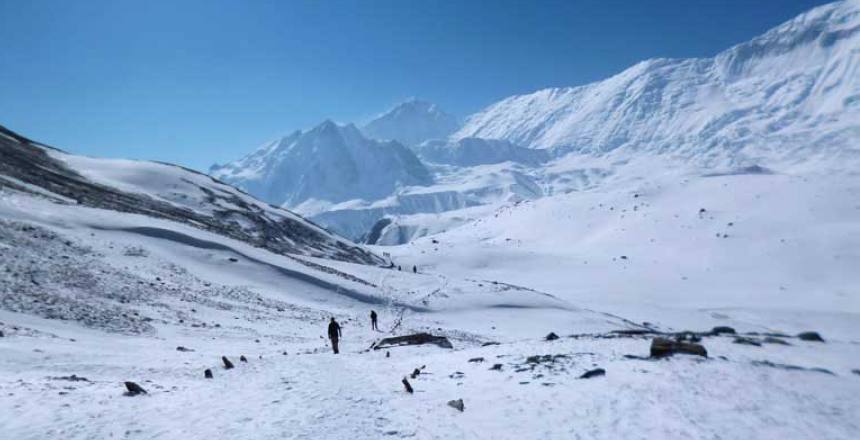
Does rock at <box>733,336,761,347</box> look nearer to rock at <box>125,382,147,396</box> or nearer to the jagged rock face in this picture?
rock at <box>125,382,147,396</box>

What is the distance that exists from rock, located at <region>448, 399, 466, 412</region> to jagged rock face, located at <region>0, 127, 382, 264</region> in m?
48.7

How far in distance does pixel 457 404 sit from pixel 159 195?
78.8 m

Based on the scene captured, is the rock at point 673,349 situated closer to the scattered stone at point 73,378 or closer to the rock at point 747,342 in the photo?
the rock at point 747,342

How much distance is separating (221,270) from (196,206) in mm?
41011

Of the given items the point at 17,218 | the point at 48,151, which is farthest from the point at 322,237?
the point at 17,218

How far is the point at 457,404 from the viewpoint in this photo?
14.0m

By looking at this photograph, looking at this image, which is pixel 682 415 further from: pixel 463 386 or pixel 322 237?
pixel 322 237

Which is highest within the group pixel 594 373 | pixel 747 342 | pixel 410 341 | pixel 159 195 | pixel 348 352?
pixel 159 195

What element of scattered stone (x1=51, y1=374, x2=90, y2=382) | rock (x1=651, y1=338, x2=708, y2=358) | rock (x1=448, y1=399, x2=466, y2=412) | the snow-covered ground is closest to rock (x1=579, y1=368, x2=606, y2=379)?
the snow-covered ground

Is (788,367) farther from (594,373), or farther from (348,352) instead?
(348,352)

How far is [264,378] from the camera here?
16.9 metres

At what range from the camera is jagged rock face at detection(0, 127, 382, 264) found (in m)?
58.6

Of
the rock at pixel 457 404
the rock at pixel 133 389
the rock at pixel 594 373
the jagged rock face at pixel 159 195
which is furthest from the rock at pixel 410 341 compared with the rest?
the jagged rock face at pixel 159 195

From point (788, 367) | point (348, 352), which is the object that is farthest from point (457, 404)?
point (348, 352)
